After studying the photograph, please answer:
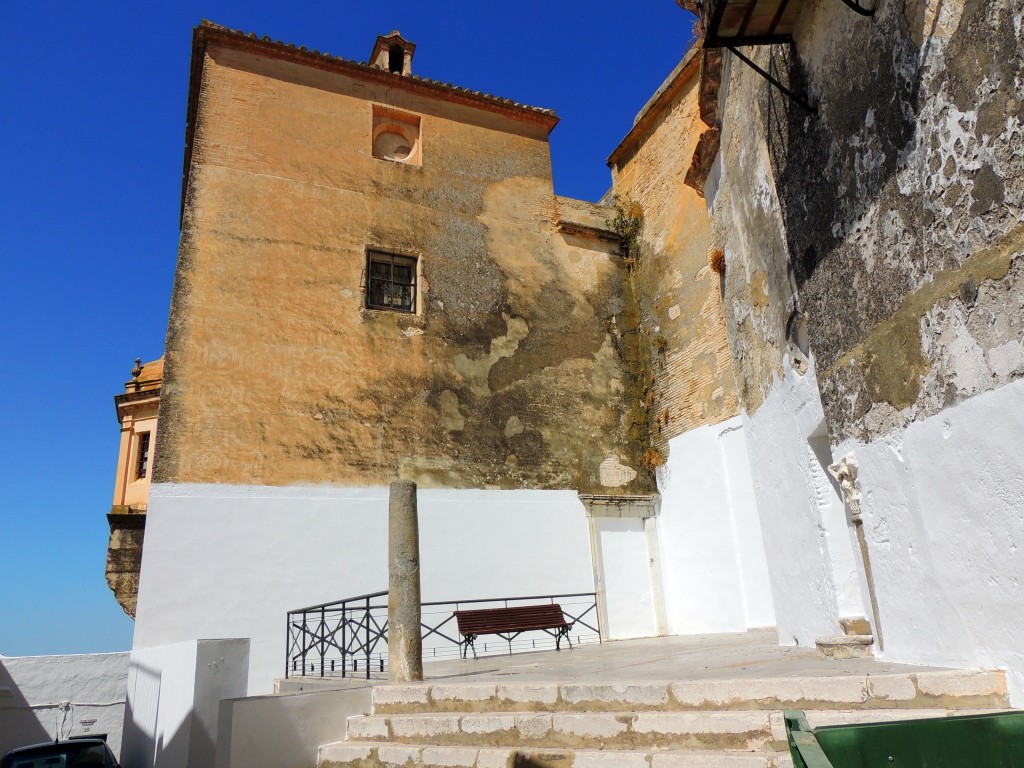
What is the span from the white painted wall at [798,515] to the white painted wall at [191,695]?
16.5ft

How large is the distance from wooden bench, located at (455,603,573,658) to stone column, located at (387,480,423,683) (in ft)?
12.0

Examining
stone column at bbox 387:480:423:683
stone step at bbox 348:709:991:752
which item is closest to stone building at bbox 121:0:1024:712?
stone step at bbox 348:709:991:752

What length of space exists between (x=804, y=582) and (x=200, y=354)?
29.1ft

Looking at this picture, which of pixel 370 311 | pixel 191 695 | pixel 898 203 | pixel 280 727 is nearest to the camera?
pixel 898 203

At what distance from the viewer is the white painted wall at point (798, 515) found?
242 inches

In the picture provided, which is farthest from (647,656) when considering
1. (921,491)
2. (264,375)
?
(264,375)

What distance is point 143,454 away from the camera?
18.1m

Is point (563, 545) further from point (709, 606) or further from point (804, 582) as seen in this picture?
point (804, 582)

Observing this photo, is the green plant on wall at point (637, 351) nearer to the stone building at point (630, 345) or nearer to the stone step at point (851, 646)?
the stone building at point (630, 345)

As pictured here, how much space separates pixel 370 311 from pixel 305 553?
13.7 ft

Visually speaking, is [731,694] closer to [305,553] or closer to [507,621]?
[507,621]

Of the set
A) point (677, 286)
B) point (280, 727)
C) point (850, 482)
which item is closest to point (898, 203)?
point (850, 482)

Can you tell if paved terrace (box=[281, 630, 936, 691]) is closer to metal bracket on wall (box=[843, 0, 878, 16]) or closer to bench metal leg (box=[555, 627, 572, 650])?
bench metal leg (box=[555, 627, 572, 650])

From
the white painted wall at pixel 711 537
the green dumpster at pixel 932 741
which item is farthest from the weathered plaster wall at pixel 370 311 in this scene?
the green dumpster at pixel 932 741
